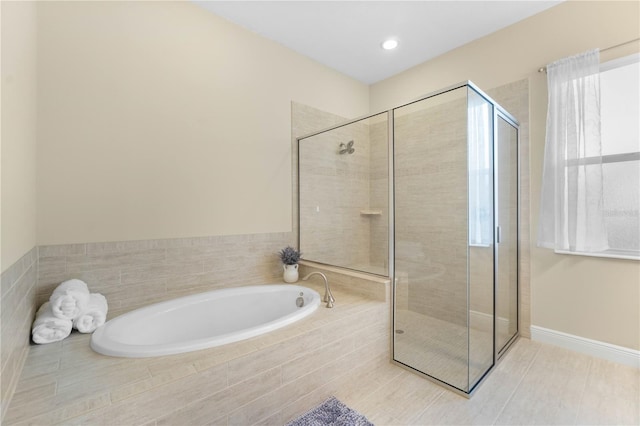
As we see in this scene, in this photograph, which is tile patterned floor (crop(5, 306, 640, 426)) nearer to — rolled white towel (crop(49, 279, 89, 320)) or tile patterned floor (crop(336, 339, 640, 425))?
Answer: tile patterned floor (crop(336, 339, 640, 425))

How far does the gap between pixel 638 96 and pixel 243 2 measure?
304 centimetres

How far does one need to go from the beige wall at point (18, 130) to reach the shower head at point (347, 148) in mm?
2256

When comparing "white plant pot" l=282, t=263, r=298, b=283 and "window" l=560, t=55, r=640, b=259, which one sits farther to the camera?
"white plant pot" l=282, t=263, r=298, b=283

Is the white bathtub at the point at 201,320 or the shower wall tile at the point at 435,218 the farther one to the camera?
the shower wall tile at the point at 435,218

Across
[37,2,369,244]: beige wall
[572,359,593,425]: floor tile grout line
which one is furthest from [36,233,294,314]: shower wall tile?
[572,359,593,425]: floor tile grout line

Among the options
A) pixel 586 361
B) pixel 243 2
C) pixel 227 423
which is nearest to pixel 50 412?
pixel 227 423

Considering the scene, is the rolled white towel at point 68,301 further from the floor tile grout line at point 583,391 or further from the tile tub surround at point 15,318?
the floor tile grout line at point 583,391

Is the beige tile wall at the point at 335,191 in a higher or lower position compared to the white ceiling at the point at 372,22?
lower

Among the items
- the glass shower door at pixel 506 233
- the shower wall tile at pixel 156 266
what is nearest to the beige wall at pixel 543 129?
the glass shower door at pixel 506 233

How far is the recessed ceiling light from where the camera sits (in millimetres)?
2725

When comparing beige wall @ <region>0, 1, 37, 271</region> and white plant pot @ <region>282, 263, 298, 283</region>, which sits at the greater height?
beige wall @ <region>0, 1, 37, 271</region>

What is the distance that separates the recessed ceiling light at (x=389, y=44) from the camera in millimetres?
2725

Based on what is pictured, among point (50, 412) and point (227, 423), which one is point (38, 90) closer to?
point (50, 412)

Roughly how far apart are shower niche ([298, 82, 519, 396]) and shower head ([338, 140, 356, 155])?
26cm
